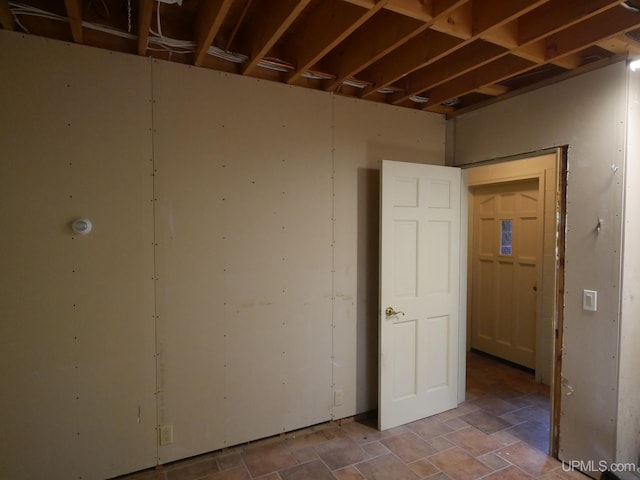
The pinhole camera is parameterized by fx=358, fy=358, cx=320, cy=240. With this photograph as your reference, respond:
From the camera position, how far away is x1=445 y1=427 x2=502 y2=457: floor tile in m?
2.43

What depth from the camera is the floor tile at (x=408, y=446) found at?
237cm

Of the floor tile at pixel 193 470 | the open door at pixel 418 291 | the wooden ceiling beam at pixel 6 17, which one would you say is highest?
the wooden ceiling beam at pixel 6 17

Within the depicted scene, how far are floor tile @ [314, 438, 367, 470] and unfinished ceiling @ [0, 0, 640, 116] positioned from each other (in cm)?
248

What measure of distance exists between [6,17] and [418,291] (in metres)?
2.93

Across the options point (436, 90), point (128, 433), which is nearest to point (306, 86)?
point (436, 90)

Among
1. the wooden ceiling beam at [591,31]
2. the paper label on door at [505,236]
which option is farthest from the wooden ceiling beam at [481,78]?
the paper label on door at [505,236]

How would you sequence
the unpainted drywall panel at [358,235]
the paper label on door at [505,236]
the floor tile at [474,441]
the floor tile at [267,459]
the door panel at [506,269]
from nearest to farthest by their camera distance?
the floor tile at [267,459] → the floor tile at [474,441] → the unpainted drywall panel at [358,235] → the door panel at [506,269] → the paper label on door at [505,236]

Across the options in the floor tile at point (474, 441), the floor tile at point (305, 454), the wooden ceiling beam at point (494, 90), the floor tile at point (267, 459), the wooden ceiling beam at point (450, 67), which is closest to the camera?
the wooden ceiling beam at point (450, 67)

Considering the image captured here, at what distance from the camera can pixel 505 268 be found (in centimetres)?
403

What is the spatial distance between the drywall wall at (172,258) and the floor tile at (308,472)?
1.11ft

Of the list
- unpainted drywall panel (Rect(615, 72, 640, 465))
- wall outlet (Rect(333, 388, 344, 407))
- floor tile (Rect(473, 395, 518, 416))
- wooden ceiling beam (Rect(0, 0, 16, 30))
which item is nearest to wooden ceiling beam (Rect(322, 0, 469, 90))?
unpainted drywall panel (Rect(615, 72, 640, 465))

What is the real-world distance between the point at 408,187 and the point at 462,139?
0.78m

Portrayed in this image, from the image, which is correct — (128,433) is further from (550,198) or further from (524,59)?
(550,198)

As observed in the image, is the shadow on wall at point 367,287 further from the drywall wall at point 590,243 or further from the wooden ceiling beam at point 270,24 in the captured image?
the drywall wall at point 590,243
